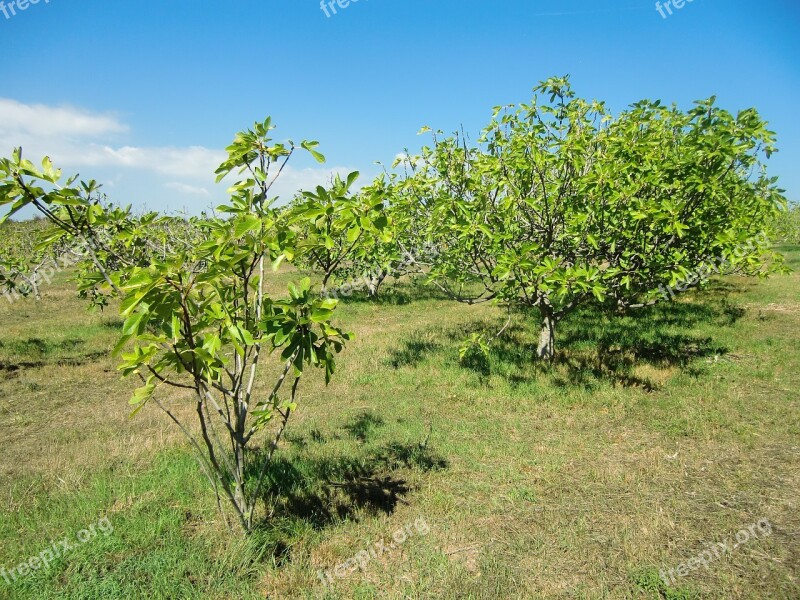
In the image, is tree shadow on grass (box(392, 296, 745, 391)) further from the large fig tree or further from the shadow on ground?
the shadow on ground

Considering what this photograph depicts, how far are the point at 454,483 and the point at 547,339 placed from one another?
179 inches

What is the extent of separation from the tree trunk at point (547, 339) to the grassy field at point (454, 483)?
0.90ft

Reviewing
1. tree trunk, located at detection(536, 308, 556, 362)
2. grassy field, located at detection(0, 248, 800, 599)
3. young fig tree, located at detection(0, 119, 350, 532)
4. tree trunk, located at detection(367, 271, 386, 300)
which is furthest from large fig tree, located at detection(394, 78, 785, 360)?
tree trunk, located at detection(367, 271, 386, 300)

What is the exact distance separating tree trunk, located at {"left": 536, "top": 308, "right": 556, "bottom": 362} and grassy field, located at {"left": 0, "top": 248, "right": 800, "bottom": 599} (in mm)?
276

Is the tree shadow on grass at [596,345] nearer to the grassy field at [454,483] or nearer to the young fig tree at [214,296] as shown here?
the grassy field at [454,483]

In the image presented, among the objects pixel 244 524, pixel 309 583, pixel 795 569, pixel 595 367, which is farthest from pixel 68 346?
pixel 795 569

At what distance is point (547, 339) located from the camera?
8.92 meters

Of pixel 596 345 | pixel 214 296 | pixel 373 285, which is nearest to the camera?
pixel 214 296

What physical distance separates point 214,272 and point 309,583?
250 cm

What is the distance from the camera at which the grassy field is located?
370cm

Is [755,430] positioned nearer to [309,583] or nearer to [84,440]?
[309,583]

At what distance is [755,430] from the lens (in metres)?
6.08

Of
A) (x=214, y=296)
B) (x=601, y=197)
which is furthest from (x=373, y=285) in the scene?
(x=214, y=296)

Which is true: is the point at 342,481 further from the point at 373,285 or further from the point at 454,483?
the point at 373,285
